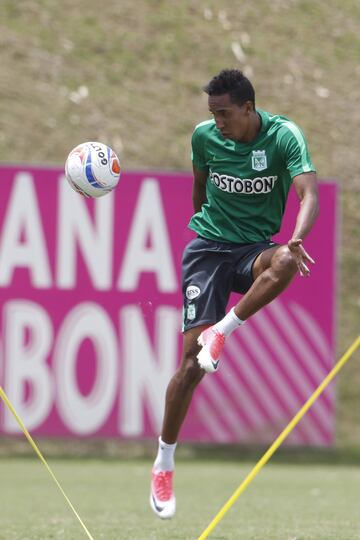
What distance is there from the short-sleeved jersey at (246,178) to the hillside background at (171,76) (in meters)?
10.9

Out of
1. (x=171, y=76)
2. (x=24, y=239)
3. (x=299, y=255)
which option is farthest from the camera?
(x=171, y=76)

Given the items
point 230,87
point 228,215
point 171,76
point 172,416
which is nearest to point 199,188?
point 228,215

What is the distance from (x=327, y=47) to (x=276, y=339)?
26.7ft

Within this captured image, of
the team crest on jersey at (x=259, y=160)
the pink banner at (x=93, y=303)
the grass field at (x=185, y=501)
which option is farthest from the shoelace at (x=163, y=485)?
the pink banner at (x=93, y=303)

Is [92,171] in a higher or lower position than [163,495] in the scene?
higher

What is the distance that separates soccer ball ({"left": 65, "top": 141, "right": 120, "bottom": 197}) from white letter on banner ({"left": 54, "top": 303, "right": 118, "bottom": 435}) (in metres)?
7.56

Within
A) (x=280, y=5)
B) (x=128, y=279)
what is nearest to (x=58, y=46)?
(x=280, y=5)

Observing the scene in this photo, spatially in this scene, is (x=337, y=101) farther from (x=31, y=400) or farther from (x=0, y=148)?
(x=31, y=400)

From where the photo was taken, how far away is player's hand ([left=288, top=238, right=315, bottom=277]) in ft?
26.4

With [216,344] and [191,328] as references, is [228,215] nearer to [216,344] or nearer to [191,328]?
[191,328]

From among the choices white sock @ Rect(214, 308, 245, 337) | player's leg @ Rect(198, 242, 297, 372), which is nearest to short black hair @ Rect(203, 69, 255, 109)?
player's leg @ Rect(198, 242, 297, 372)

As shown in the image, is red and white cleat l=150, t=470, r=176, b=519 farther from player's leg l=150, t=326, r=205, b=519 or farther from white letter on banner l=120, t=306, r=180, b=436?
white letter on banner l=120, t=306, r=180, b=436

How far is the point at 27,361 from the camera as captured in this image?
15891 millimetres

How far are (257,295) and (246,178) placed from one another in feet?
3.05
